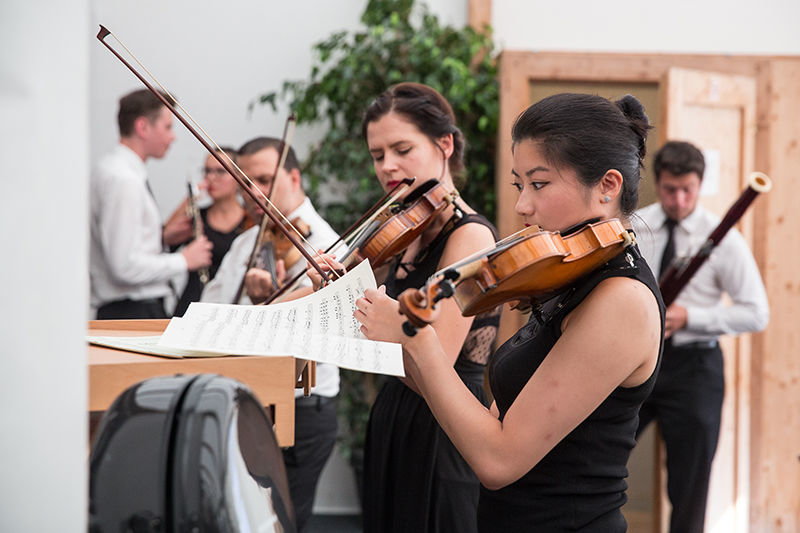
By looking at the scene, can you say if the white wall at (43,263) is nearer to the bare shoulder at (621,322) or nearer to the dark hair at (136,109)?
the bare shoulder at (621,322)

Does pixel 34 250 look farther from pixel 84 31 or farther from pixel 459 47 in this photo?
pixel 459 47

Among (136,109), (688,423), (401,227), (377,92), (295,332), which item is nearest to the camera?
(295,332)

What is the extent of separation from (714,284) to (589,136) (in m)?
2.31

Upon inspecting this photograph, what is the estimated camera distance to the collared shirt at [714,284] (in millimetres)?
3252

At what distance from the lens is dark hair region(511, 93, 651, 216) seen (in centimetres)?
130

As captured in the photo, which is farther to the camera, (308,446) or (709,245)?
(709,245)

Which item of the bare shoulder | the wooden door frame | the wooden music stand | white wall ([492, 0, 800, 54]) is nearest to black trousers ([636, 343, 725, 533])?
the wooden door frame

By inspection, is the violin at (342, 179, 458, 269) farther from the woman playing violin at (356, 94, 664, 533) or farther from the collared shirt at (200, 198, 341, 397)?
the collared shirt at (200, 198, 341, 397)

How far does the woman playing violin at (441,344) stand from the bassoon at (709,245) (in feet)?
4.26

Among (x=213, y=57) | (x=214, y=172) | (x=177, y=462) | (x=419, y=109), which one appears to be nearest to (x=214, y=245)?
(x=214, y=172)

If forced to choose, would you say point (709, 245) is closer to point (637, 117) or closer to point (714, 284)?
point (714, 284)

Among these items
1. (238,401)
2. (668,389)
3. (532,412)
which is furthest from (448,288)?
(668,389)

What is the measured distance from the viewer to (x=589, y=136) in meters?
1.31

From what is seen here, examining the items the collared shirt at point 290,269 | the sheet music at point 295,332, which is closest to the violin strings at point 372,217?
the collared shirt at point 290,269
